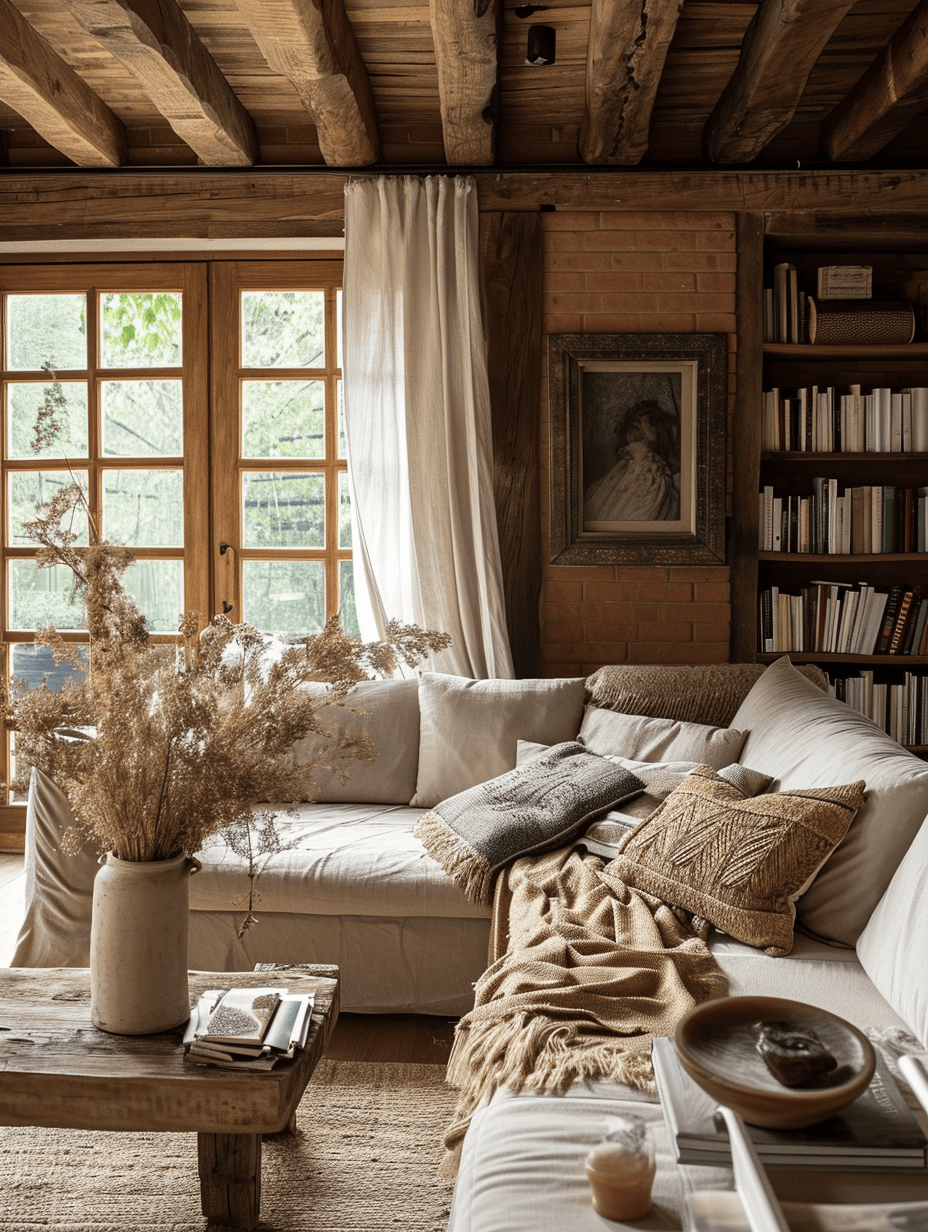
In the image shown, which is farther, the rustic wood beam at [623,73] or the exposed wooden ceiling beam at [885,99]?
the exposed wooden ceiling beam at [885,99]

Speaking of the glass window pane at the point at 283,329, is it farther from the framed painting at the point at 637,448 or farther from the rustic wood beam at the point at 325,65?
the framed painting at the point at 637,448

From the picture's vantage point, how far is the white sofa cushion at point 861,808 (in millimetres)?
2029

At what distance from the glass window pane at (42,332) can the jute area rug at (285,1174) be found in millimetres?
2976

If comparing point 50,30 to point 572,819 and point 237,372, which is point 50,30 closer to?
point 237,372

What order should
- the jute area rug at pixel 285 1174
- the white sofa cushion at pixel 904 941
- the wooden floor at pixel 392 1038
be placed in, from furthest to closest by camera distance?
the wooden floor at pixel 392 1038, the jute area rug at pixel 285 1174, the white sofa cushion at pixel 904 941

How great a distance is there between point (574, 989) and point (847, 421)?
8.88 feet

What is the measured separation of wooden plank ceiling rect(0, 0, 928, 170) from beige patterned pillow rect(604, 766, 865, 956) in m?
1.99

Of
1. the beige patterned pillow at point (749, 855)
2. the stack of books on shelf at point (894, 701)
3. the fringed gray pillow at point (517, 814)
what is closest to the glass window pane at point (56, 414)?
the fringed gray pillow at point (517, 814)

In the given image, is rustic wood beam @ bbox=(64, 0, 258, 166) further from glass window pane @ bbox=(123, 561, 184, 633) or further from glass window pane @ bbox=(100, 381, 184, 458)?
glass window pane @ bbox=(123, 561, 184, 633)

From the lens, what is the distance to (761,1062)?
47.4 inches

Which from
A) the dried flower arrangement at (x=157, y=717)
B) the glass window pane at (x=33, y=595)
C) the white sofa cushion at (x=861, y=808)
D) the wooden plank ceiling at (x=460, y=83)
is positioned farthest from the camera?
the glass window pane at (x=33, y=595)

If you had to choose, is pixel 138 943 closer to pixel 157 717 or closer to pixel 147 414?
pixel 157 717

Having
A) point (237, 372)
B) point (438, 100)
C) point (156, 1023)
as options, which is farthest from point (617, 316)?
point (156, 1023)

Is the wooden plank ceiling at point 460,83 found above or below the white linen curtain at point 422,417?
above
